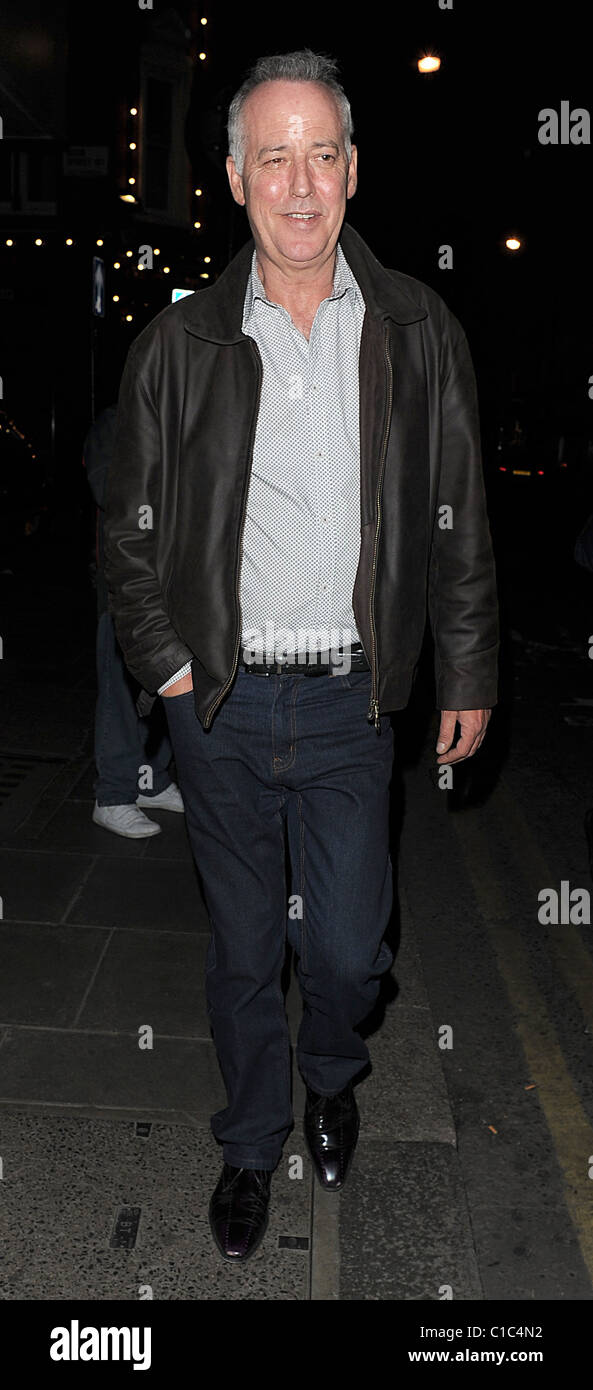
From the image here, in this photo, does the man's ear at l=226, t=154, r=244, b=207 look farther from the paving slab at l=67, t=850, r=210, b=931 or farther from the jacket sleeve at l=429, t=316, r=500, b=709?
the paving slab at l=67, t=850, r=210, b=931

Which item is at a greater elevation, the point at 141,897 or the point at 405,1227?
the point at 141,897

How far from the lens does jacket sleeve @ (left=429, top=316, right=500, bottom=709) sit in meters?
2.72

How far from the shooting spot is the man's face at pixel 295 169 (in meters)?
2.50

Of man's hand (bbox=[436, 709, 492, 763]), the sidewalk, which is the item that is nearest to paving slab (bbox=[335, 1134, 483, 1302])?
the sidewalk

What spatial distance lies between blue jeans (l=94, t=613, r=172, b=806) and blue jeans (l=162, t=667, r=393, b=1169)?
2.34 meters

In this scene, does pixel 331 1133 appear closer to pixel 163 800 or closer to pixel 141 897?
pixel 141 897

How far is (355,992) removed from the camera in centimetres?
290

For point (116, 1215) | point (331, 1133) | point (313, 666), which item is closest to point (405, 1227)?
point (331, 1133)

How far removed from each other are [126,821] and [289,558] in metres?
3.00

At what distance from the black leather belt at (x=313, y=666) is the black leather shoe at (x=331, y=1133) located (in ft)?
3.58

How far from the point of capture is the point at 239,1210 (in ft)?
9.32

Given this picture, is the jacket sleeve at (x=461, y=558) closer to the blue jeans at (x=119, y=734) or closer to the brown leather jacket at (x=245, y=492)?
the brown leather jacket at (x=245, y=492)

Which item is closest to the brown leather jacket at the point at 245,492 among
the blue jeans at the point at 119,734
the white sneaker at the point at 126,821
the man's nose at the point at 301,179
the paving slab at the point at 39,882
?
the man's nose at the point at 301,179

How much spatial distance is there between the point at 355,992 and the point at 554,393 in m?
28.4
